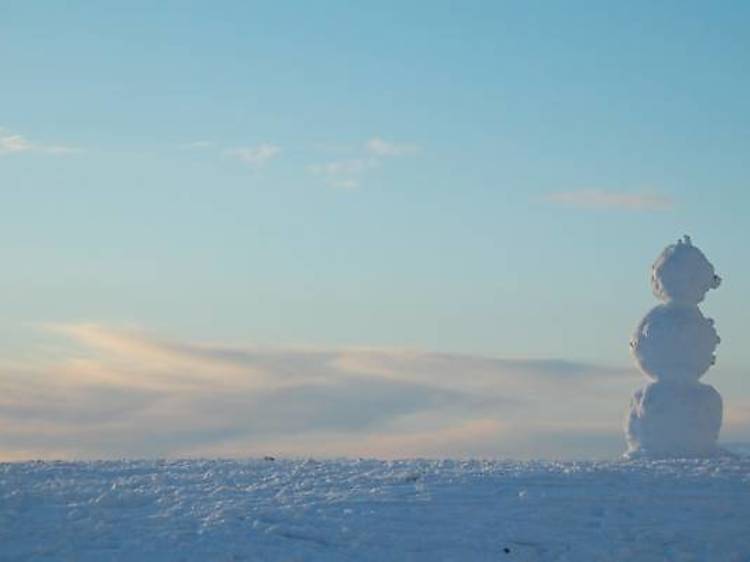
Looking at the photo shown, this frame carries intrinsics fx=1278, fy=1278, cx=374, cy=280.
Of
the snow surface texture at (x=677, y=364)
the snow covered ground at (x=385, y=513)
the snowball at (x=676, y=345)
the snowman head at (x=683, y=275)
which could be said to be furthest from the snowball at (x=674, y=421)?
the snow covered ground at (x=385, y=513)

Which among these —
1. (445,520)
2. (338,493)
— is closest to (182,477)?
(338,493)

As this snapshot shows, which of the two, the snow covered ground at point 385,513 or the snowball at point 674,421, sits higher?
the snowball at point 674,421

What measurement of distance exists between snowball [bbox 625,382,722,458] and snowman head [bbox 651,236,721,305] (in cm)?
180

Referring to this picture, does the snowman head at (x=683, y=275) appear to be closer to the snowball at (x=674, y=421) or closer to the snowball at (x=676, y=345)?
the snowball at (x=676, y=345)

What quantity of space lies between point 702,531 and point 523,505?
2.52 meters

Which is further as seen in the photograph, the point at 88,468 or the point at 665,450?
the point at 665,450

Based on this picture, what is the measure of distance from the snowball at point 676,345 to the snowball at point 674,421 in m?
0.34

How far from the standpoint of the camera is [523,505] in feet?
59.7

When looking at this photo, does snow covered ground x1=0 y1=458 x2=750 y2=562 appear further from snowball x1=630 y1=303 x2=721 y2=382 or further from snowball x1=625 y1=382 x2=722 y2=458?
snowball x1=630 y1=303 x2=721 y2=382

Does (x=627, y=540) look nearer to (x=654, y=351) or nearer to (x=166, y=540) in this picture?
(x=166, y=540)

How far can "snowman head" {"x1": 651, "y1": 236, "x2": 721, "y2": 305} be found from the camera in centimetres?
2483

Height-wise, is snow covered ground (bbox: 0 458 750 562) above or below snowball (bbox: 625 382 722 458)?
below

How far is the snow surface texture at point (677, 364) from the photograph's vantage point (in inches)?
944

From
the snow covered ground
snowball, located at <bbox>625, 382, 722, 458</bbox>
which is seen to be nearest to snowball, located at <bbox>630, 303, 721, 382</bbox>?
snowball, located at <bbox>625, 382, 722, 458</bbox>
